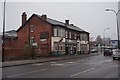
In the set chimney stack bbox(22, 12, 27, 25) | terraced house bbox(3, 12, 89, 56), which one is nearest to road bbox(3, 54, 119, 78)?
terraced house bbox(3, 12, 89, 56)

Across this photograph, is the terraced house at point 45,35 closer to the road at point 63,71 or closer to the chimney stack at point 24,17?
the chimney stack at point 24,17

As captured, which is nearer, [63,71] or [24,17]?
[63,71]

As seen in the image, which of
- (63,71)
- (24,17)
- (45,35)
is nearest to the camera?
(63,71)

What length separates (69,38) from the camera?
62.4m

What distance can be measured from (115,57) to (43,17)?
2282 centimetres

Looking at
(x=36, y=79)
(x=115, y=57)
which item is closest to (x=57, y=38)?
(x=115, y=57)

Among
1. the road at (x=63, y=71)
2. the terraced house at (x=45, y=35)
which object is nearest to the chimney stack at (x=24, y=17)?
the terraced house at (x=45, y=35)

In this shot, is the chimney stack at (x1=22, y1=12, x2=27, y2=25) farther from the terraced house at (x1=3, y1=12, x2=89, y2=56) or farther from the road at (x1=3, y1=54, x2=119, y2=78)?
the road at (x1=3, y1=54, x2=119, y2=78)

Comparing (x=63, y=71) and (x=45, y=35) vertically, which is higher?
(x=45, y=35)

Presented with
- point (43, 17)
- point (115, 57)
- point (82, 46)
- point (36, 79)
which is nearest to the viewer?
point (36, 79)

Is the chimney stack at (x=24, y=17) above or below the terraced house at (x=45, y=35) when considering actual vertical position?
above

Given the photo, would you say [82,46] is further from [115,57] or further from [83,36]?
[115,57]

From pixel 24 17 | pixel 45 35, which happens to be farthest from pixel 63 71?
pixel 24 17

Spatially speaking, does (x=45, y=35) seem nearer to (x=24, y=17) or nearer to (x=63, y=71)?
(x=24, y=17)
